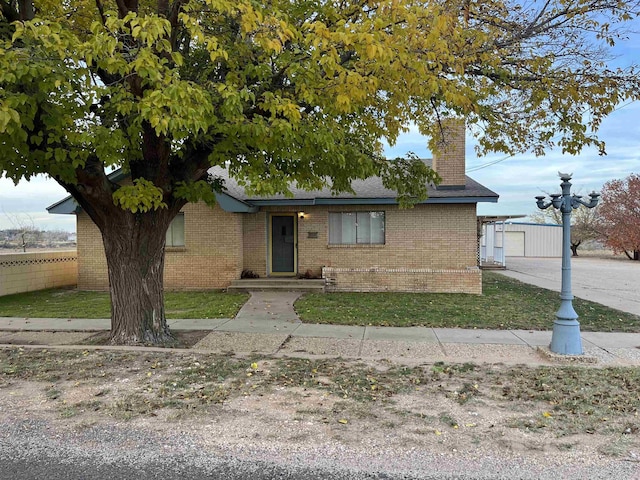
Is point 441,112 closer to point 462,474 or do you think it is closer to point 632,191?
point 462,474

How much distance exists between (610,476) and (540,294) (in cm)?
1102

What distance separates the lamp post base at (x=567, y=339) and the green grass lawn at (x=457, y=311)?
2.12m

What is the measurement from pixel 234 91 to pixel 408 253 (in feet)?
32.3

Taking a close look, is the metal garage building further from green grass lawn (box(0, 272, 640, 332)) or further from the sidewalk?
the sidewalk

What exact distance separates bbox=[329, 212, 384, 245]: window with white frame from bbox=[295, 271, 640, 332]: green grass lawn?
2093 mm

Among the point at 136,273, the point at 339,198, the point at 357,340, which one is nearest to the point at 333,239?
the point at 339,198

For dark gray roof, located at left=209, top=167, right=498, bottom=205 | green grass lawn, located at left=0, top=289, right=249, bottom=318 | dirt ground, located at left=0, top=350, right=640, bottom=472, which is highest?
dark gray roof, located at left=209, top=167, right=498, bottom=205

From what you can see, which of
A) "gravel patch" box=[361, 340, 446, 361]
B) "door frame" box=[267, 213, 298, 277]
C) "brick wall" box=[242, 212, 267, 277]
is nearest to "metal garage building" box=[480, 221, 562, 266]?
"door frame" box=[267, 213, 298, 277]

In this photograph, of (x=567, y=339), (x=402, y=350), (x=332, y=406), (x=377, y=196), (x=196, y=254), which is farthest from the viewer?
(x=196, y=254)

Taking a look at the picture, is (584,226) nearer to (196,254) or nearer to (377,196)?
(377,196)

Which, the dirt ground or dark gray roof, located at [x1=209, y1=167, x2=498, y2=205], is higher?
dark gray roof, located at [x1=209, y1=167, x2=498, y2=205]

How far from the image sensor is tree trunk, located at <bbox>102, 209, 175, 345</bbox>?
7.15 m

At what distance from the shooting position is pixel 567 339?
6.57 metres

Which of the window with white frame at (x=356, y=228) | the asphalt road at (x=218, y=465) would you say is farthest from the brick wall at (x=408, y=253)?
the asphalt road at (x=218, y=465)
